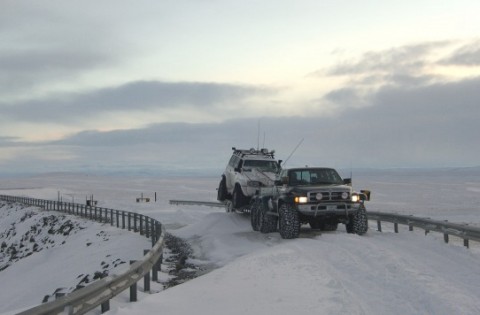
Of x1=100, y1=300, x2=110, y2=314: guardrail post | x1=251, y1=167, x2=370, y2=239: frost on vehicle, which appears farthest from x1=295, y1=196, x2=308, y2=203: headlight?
x1=100, y1=300, x2=110, y2=314: guardrail post

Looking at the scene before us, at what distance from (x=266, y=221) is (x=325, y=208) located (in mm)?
2525

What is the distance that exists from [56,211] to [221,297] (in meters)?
37.4

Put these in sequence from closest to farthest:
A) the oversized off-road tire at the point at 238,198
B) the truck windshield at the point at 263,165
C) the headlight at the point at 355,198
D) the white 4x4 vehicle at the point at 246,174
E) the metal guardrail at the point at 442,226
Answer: the metal guardrail at the point at 442,226, the headlight at the point at 355,198, the white 4x4 vehicle at the point at 246,174, the oversized off-road tire at the point at 238,198, the truck windshield at the point at 263,165

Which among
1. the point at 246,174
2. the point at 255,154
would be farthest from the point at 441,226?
the point at 255,154

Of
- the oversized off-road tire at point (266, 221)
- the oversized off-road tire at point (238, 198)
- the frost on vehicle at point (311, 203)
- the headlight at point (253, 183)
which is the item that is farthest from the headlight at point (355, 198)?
the oversized off-road tire at point (238, 198)

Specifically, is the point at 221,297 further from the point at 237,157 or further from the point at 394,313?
the point at 237,157

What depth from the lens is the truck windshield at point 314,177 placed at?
15.9 metres

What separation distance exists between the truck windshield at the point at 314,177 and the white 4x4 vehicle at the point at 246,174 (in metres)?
3.22

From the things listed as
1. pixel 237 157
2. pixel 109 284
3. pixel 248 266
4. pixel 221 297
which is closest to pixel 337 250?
pixel 248 266

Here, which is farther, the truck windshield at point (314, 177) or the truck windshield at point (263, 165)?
the truck windshield at point (263, 165)

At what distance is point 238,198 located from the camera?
20.6 metres

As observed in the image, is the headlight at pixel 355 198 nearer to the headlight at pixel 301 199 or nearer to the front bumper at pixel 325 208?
the front bumper at pixel 325 208

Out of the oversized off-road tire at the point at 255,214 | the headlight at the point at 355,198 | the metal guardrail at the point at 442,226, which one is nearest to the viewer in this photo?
the metal guardrail at the point at 442,226

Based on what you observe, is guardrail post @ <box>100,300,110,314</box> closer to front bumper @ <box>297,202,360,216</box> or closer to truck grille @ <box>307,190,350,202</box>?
front bumper @ <box>297,202,360,216</box>
